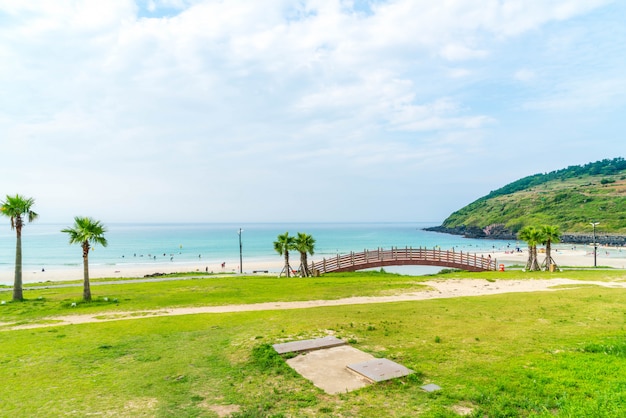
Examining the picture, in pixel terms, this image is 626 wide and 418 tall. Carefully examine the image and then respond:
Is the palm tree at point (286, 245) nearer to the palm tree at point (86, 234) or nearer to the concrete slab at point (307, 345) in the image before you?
the palm tree at point (86, 234)

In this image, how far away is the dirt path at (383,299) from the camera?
1666 centimetres

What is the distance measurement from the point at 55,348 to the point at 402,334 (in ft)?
37.5

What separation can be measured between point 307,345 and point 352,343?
4.81 feet

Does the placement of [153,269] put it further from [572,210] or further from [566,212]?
[572,210]

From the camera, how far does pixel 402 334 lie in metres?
12.2

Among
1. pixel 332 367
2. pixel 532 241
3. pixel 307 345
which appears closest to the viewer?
pixel 332 367

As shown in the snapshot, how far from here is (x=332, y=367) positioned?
922cm

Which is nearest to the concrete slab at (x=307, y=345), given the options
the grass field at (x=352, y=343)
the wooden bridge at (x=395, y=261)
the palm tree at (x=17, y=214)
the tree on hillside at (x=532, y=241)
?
the grass field at (x=352, y=343)

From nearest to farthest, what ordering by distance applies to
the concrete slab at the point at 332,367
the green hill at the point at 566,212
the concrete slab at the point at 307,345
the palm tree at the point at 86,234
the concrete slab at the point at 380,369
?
the concrete slab at the point at 332,367 < the concrete slab at the point at 380,369 < the concrete slab at the point at 307,345 < the palm tree at the point at 86,234 < the green hill at the point at 566,212

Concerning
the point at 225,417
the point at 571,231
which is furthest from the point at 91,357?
the point at 571,231

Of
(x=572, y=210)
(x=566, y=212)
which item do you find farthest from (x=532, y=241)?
(x=572, y=210)

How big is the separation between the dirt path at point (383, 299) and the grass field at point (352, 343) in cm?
130

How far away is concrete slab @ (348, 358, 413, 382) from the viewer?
830 centimetres

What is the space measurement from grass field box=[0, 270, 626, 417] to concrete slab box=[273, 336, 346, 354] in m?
0.72
